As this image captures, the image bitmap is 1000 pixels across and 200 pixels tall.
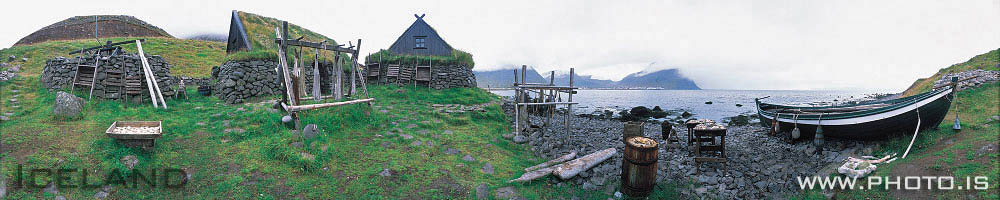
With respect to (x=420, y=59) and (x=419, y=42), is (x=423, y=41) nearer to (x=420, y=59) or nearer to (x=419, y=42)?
(x=419, y=42)

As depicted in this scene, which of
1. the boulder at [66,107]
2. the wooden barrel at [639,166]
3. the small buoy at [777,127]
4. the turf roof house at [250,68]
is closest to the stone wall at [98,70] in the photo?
the turf roof house at [250,68]

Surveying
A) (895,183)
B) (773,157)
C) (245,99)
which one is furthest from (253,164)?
(773,157)

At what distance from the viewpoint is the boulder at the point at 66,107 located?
8023 mm

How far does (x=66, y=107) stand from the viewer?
8148 millimetres

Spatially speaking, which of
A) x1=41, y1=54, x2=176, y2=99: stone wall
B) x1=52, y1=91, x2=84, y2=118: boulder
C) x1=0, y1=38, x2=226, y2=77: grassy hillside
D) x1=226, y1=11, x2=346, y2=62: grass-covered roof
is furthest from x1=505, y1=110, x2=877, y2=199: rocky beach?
x1=0, y1=38, x2=226, y2=77: grassy hillside

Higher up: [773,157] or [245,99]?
[245,99]

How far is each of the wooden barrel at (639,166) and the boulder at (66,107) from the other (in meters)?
13.8

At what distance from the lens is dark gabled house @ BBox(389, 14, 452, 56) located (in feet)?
82.6

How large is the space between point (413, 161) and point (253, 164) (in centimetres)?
313

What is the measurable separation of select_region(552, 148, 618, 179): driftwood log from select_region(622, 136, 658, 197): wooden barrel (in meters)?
1.13

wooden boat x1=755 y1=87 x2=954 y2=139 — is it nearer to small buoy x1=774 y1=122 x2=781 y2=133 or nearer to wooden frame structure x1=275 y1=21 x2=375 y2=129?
small buoy x1=774 y1=122 x2=781 y2=133

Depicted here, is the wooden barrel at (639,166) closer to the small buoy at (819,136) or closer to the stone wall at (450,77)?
the small buoy at (819,136)

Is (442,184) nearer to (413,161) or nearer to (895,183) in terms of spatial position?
(413,161)

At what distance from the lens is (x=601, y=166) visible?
802cm
